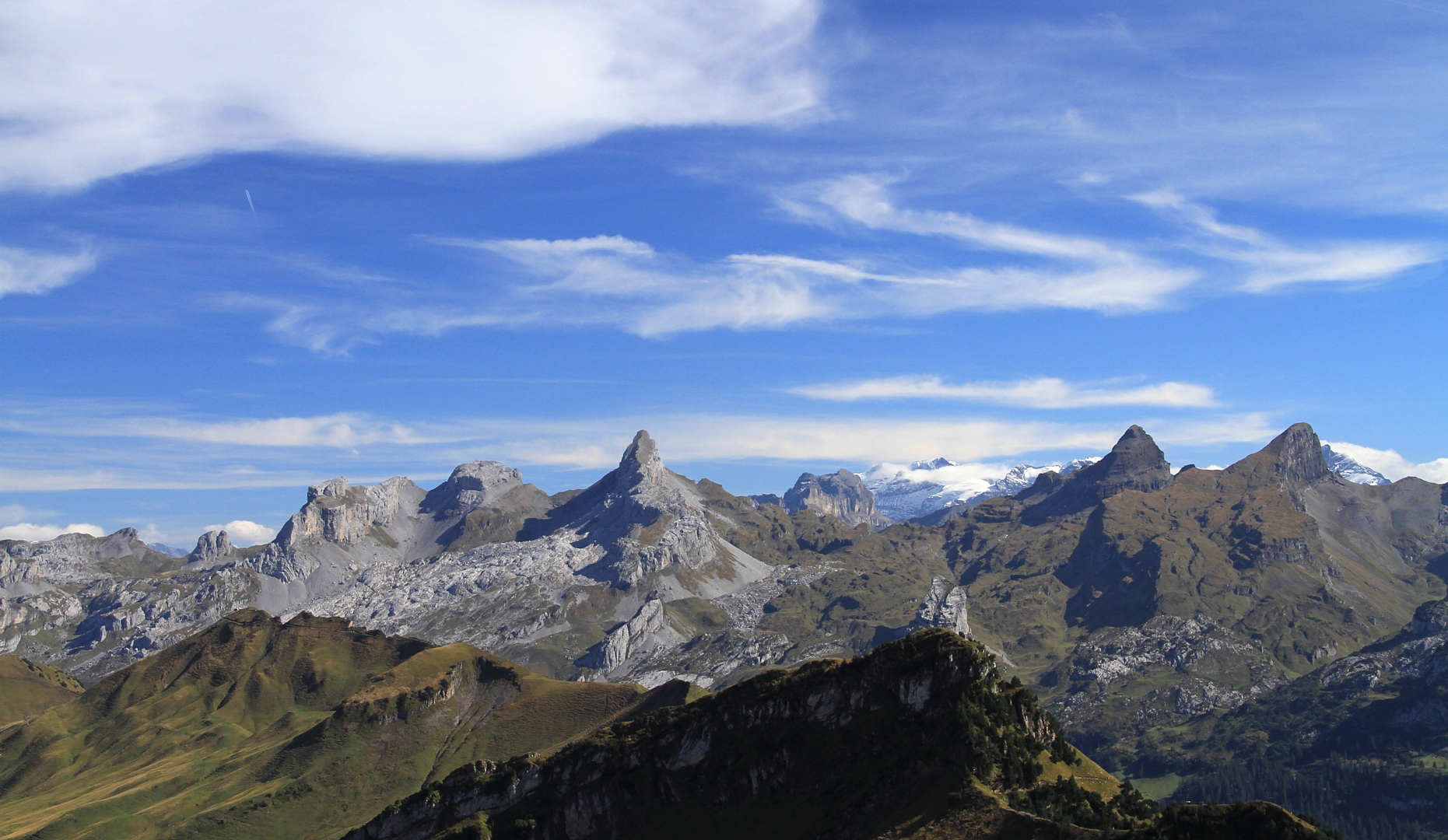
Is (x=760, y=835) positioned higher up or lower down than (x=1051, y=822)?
lower down

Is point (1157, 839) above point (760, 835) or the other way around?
above

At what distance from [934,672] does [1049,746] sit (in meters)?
23.4

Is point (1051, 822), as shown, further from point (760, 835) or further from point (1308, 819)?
point (760, 835)

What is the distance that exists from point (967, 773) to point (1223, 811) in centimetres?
4402

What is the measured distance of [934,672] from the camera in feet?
652

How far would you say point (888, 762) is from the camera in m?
191

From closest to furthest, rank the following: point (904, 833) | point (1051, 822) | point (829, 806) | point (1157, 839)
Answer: point (1157, 839), point (1051, 822), point (904, 833), point (829, 806)

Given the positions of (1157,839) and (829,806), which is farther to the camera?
(829,806)

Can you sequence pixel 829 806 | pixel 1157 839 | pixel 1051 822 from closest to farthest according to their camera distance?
pixel 1157 839 → pixel 1051 822 → pixel 829 806

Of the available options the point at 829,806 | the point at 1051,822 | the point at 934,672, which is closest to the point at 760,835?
the point at 829,806

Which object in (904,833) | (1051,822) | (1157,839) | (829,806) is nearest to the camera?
(1157,839)

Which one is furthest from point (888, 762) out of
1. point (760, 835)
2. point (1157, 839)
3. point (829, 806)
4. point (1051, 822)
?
point (1157, 839)

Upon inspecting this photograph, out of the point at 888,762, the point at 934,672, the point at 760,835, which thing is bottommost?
the point at 760,835

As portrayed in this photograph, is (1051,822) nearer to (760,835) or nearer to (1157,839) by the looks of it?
(1157,839)
